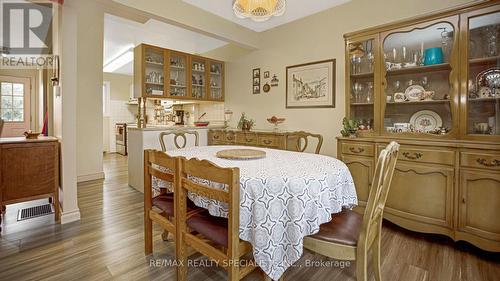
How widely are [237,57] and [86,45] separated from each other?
260cm

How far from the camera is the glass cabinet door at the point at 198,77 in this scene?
4305 mm

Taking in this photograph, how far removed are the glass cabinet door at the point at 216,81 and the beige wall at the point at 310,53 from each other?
307 mm

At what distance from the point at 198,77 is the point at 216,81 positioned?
16.9 inches

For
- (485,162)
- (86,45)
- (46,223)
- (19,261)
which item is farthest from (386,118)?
(86,45)

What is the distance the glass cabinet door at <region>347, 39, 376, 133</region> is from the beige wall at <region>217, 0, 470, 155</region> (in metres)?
0.34

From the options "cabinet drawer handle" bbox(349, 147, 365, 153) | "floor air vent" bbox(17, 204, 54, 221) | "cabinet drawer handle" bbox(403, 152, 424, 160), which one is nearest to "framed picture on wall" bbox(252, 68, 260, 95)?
"cabinet drawer handle" bbox(349, 147, 365, 153)

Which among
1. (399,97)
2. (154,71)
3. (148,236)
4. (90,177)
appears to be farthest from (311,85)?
(90,177)

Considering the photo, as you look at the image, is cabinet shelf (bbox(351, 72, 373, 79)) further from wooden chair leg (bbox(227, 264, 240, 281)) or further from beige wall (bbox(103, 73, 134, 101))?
beige wall (bbox(103, 73, 134, 101))

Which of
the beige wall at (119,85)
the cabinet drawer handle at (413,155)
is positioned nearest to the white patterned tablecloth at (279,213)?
the cabinet drawer handle at (413,155)

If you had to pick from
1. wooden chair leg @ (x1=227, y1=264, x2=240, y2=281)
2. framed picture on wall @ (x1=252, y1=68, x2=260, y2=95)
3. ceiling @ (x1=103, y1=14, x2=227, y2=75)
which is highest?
ceiling @ (x1=103, y1=14, x2=227, y2=75)

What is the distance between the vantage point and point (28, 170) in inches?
92.0

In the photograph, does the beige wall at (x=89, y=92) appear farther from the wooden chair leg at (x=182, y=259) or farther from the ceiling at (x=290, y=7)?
the wooden chair leg at (x=182, y=259)

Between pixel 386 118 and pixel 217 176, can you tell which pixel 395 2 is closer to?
pixel 386 118

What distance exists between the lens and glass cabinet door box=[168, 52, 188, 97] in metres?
4.02
